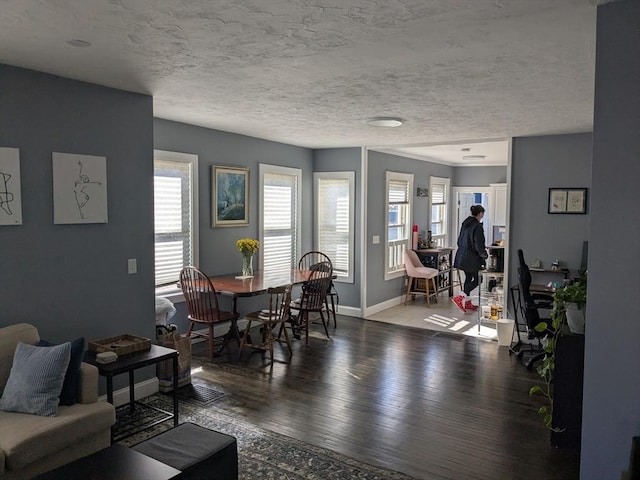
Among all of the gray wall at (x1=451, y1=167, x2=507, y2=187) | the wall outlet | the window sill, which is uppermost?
the gray wall at (x1=451, y1=167, x2=507, y2=187)

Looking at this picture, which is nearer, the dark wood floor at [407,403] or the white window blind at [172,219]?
the dark wood floor at [407,403]

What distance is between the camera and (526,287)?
4973 millimetres

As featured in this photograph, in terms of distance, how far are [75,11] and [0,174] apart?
4.58 feet

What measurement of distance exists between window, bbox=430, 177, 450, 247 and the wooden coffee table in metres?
8.02

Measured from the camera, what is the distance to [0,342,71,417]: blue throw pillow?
105 inches

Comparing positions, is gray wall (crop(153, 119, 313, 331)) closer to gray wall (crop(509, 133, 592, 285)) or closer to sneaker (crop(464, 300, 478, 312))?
gray wall (crop(509, 133, 592, 285))

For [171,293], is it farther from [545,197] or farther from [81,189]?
[545,197]

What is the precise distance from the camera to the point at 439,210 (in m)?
10.2

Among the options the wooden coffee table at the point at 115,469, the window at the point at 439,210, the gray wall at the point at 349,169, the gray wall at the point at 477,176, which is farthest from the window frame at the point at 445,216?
the wooden coffee table at the point at 115,469

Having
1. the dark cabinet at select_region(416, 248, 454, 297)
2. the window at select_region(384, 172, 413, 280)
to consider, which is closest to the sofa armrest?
the window at select_region(384, 172, 413, 280)

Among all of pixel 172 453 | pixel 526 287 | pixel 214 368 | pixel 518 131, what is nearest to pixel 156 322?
pixel 214 368

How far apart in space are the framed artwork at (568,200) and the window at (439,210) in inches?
153

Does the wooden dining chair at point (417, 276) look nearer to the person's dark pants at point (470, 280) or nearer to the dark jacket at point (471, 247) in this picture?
the person's dark pants at point (470, 280)

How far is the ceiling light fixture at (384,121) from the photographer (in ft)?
15.9
